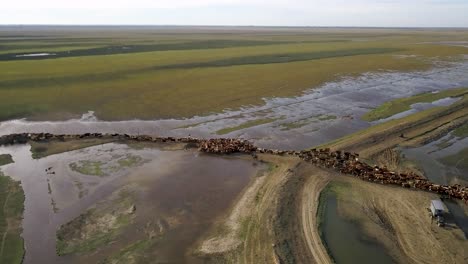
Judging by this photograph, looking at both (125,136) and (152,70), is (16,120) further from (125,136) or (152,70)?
(152,70)

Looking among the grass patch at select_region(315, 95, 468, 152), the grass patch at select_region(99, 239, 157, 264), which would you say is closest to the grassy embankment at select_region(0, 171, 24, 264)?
the grass patch at select_region(99, 239, 157, 264)

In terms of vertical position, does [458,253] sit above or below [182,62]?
below

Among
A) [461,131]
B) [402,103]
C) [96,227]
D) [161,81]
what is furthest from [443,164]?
[161,81]

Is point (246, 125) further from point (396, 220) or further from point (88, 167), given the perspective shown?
point (396, 220)

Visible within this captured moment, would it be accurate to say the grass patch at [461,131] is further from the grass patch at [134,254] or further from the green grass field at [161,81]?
the grass patch at [134,254]

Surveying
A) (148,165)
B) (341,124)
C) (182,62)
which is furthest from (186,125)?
(182,62)

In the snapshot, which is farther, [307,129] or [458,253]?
[307,129]
